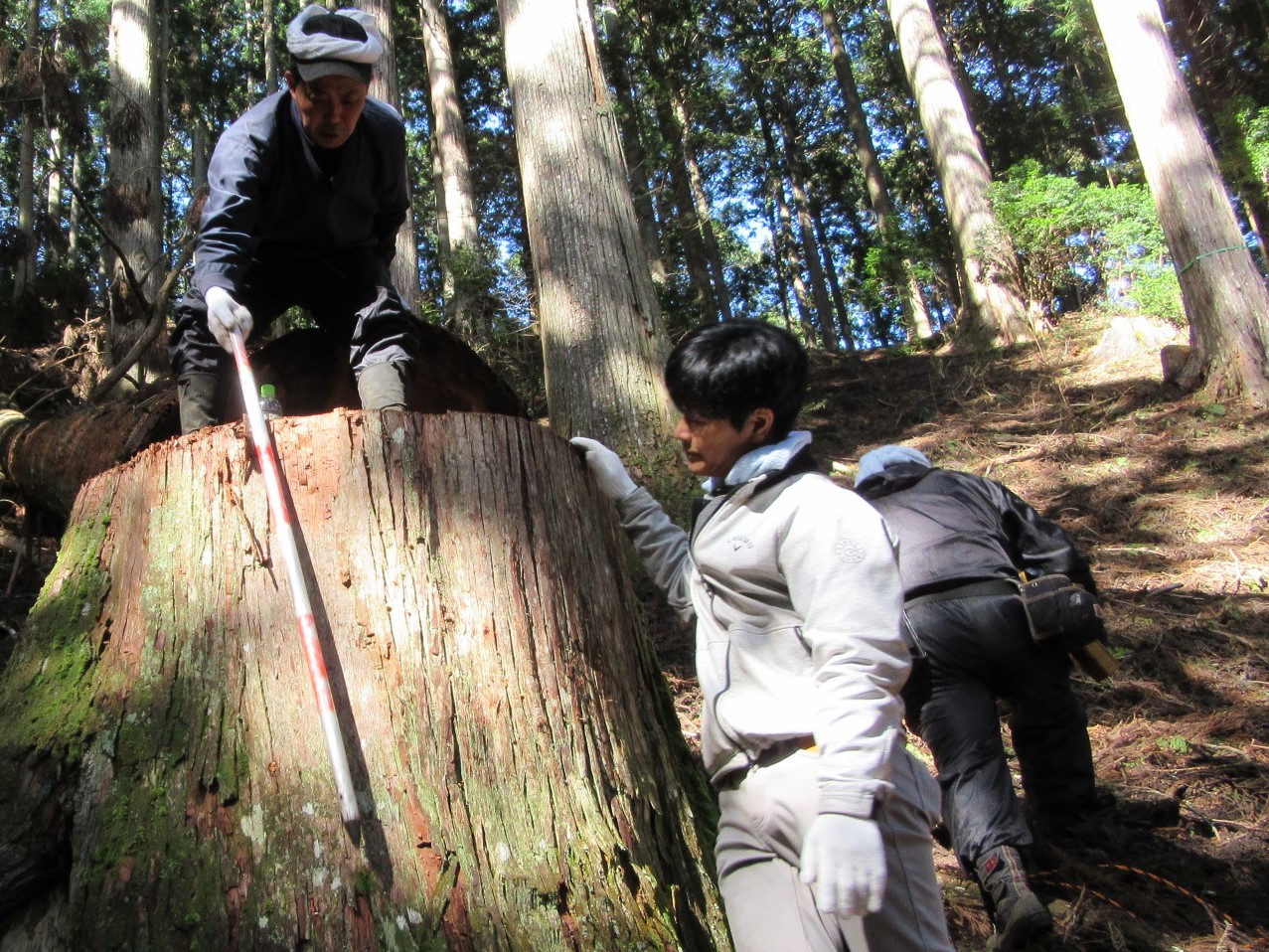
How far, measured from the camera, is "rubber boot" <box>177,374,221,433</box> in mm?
3135

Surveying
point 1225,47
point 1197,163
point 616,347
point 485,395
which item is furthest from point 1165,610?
point 1225,47

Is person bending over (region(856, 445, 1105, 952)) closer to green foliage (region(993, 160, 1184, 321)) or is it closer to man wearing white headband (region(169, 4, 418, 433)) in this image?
man wearing white headband (region(169, 4, 418, 433))

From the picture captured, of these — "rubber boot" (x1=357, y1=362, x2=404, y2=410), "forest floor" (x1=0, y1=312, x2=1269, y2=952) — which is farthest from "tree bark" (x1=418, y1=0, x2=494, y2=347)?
"rubber boot" (x1=357, y1=362, x2=404, y2=410)

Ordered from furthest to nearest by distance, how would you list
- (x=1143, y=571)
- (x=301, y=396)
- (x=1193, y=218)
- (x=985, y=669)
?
(x=1193, y=218)
(x=1143, y=571)
(x=301, y=396)
(x=985, y=669)

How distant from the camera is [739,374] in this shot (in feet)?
6.97

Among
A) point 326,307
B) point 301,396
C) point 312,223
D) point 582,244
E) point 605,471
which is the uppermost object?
point 582,244

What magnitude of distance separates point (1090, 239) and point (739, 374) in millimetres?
10431

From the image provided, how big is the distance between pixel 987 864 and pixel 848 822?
1.56 meters

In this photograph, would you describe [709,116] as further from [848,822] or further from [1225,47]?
[848,822]

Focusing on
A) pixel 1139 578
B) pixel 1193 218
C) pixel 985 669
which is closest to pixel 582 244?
pixel 985 669

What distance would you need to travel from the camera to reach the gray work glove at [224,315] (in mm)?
2760

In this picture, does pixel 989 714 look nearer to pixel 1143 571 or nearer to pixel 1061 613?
pixel 1061 613

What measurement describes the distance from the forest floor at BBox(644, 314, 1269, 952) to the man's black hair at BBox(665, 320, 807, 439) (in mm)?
1981

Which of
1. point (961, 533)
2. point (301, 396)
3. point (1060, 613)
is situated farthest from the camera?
point (301, 396)
